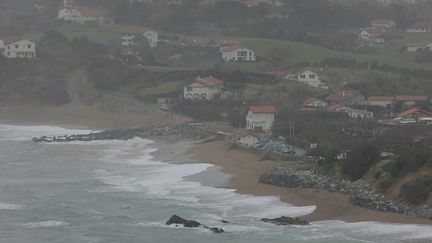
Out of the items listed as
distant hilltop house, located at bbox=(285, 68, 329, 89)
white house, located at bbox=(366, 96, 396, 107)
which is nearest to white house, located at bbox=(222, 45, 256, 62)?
distant hilltop house, located at bbox=(285, 68, 329, 89)

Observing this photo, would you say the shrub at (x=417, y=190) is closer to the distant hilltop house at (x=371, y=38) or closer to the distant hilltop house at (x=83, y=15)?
the distant hilltop house at (x=371, y=38)

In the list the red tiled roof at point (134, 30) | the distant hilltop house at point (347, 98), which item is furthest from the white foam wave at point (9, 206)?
the red tiled roof at point (134, 30)

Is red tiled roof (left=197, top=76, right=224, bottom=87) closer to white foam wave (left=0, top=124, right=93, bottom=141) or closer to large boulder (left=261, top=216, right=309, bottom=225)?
white foam wave (left=0, top=124, right=93, bottom=141)

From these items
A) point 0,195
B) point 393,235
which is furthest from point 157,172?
point 393,235

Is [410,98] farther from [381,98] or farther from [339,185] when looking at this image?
[339,185]

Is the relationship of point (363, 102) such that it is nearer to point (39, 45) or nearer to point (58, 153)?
point (58, 153)

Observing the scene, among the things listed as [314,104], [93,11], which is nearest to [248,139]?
[314,104]

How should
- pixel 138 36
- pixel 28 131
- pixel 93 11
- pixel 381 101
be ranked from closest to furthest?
pixel 381 101
pixel 28 131
pixel 138 36
pixel 93 11
